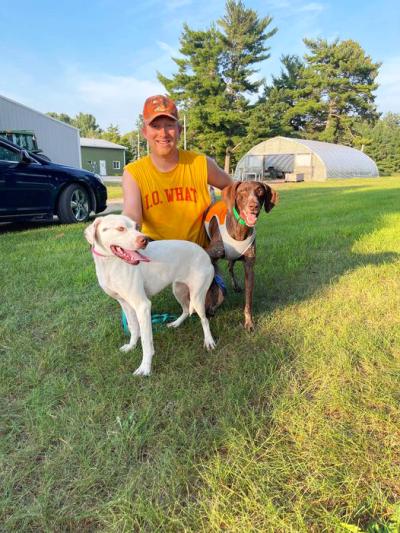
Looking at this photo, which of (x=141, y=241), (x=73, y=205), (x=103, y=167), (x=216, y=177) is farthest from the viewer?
(x=103, y=167)

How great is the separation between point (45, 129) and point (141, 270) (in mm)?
26332

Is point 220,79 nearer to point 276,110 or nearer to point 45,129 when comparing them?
point 276,110

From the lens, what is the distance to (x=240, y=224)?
317 cm

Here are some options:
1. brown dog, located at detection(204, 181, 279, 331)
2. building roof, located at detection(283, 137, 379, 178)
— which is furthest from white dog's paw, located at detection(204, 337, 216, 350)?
building roof, located at detection(283, 137, 379, 178)

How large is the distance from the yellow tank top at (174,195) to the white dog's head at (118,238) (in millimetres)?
888

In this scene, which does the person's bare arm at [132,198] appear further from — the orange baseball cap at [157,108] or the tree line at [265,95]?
the tree line at [265,95]

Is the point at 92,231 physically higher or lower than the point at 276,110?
lower

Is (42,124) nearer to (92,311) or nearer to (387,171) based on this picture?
(92,311)

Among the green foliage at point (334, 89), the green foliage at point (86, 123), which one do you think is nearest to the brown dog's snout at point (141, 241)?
Result: the green foliage at point (334, 89)

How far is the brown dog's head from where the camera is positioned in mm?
3041

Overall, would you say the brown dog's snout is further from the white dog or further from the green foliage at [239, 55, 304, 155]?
the green foliage at [239, 55, 304, 155]

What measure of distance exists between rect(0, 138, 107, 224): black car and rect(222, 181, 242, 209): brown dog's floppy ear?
5204 mm

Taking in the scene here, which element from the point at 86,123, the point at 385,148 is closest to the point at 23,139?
the point at 385,148

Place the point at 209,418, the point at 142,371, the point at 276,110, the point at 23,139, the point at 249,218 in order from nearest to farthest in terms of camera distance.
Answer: the point at 209,418, the point at 142,371, the point at 249,218, the point at 23,139, the point at 276,110
